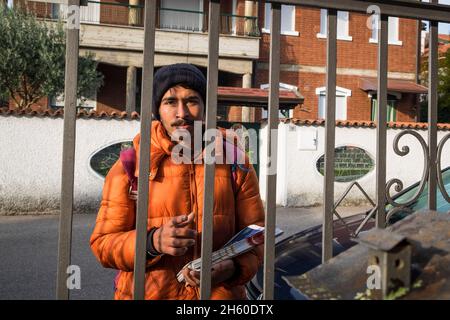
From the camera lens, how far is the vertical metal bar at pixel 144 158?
1188 millimetres

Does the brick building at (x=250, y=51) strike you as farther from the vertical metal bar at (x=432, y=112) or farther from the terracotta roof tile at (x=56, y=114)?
the vertical metal bar at (x=432, y=112)

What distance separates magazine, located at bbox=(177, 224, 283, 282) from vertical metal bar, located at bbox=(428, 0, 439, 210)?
62 centimetres

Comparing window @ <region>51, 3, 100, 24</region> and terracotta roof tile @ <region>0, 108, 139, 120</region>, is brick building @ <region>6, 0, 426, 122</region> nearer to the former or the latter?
window @ <region>51, 3, 100, 24</region>

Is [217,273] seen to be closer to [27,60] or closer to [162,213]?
[162,213]

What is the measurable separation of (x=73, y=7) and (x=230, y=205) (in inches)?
36.7

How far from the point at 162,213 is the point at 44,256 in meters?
5.10

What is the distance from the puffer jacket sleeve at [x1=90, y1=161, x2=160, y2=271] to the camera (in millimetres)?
1636

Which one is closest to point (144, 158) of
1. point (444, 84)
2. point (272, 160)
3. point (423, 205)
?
point (272, 160)

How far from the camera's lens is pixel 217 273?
1.68 meters

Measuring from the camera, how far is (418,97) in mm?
16938

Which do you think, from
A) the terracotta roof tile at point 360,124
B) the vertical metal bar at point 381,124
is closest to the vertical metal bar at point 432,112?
the vertical metal bar at point 381,124

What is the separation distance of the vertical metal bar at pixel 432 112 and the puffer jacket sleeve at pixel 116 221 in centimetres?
101

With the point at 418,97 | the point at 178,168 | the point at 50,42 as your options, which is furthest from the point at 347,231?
the point at 418,97
